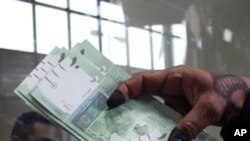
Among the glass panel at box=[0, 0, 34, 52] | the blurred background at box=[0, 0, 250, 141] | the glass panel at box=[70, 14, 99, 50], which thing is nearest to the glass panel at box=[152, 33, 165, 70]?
the blurred background at box=[0, 0, 250, 141]

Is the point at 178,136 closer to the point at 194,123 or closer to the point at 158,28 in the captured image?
the point at 194,123

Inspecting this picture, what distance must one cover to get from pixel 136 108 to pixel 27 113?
258 millimetres

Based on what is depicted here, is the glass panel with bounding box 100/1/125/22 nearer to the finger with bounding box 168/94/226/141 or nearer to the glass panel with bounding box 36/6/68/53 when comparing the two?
the glass panel with bounding box 36/6/68/53

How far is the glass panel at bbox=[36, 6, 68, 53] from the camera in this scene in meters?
0.78

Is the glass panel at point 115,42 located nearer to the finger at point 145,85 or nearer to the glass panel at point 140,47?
the glass panel at point 140,47

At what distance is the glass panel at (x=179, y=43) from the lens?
3.02 feet

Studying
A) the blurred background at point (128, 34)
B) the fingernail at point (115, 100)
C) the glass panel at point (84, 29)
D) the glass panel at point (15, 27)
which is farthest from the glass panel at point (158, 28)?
the fingernail at point (115, 100)

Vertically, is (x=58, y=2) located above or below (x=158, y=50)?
above

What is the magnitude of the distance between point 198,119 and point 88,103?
0.49 feet

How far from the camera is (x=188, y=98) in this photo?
0.58 meters

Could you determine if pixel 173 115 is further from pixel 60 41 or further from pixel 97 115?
pixel 60 41

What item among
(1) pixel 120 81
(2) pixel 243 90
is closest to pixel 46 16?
(1) pixel 120 81

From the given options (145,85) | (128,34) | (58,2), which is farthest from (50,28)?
(145,85)

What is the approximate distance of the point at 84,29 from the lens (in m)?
0.82
